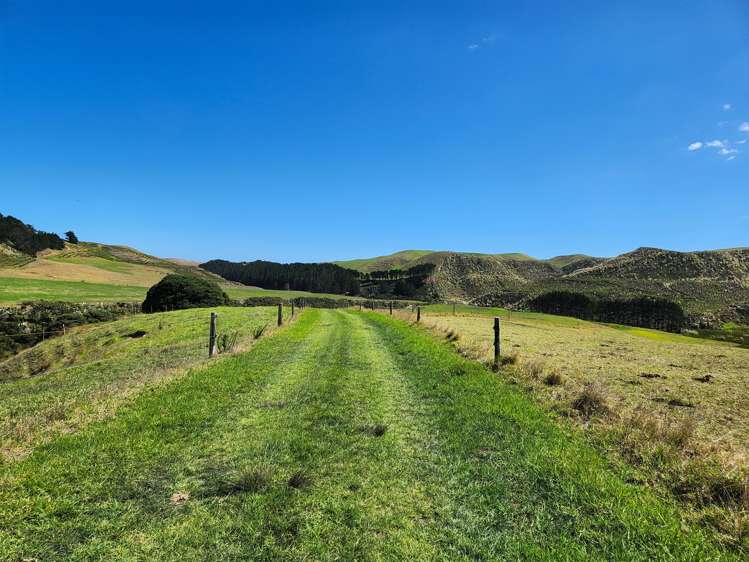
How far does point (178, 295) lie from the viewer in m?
50.5

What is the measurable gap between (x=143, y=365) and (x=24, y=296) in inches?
2015

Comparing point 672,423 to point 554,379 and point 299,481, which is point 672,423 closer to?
point 554,379

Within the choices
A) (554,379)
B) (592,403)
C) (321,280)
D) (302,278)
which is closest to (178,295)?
(554,379)

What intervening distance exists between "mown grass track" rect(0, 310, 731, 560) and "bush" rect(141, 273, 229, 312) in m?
45.7

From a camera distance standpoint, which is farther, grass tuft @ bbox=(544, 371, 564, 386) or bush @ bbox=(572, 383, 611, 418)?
grass tuft @ bbox=(544, 371, 564, 386)

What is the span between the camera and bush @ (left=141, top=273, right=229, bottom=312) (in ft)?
164

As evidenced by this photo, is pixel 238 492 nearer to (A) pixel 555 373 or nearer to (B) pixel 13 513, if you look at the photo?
(B) pixel 13 513

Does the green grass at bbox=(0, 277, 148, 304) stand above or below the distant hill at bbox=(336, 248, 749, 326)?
below

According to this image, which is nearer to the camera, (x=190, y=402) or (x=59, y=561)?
(x=59, y=561)

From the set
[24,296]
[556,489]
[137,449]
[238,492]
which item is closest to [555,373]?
[556,489]

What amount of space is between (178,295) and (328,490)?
5192 cm

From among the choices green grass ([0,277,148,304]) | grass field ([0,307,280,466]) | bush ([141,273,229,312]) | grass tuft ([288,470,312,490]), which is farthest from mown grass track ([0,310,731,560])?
green grass ([0,277,148,304])

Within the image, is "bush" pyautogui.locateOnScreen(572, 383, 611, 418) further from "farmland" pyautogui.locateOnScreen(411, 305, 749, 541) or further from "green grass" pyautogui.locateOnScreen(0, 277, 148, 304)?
"green grass" pyautogui.locateOnScreen(0, 277, 148, 304)

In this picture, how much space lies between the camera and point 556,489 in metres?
5.41
